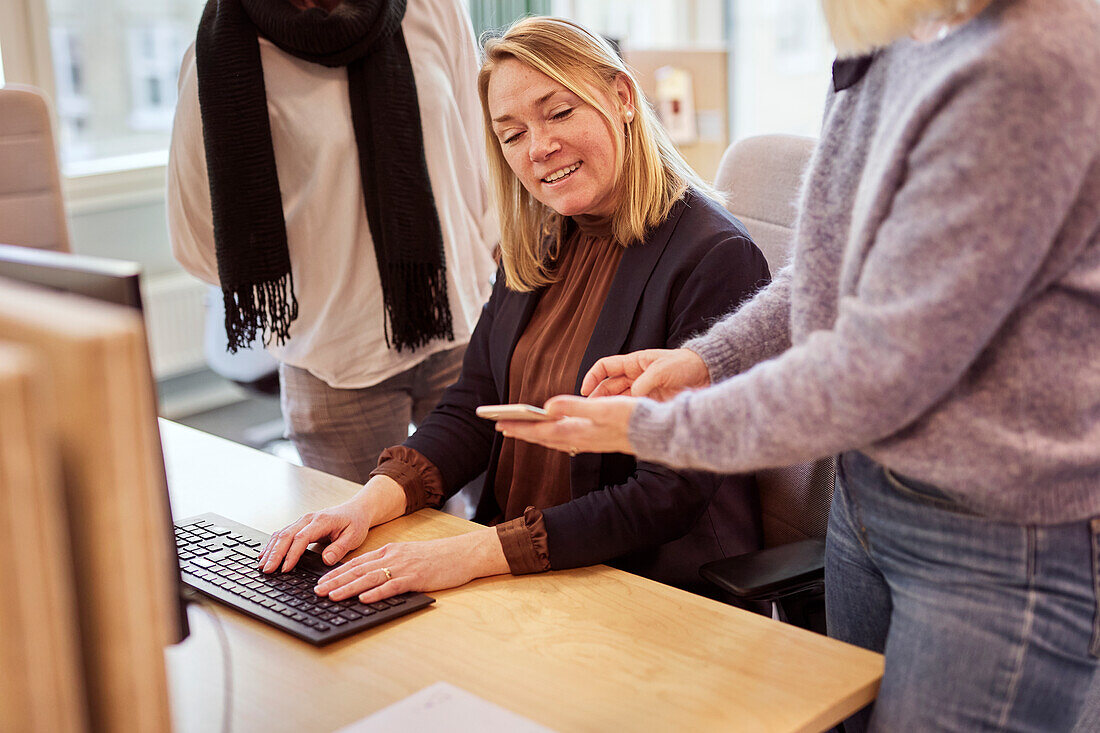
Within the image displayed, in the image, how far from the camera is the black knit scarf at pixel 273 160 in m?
1.89

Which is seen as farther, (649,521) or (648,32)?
(648,32)

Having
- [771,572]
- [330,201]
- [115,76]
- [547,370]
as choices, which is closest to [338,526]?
[547,370]

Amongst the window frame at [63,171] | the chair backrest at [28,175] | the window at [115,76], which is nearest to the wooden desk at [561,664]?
the chair backrest at [28,175]

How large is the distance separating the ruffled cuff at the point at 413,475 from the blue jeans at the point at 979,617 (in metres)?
0.70

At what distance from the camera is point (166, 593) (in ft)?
2.11

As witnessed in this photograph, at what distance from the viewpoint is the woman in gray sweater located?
2.37 ft

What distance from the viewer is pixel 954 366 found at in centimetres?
76

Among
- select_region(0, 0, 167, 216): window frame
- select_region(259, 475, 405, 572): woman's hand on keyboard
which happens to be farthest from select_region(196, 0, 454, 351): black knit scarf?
select_region(0, 0, 167, 216): window frame

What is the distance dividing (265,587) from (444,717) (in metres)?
0.39

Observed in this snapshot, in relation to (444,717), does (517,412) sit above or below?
above

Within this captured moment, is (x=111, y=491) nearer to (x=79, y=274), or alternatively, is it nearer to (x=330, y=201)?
(x=79, y=274)

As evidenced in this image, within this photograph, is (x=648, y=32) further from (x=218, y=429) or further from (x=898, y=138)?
(x=898, y=138)

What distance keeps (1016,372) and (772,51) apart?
472cm

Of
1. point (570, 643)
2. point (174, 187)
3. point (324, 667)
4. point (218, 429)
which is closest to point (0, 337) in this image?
point (324, 667)
